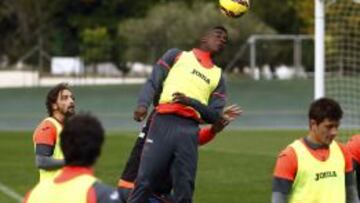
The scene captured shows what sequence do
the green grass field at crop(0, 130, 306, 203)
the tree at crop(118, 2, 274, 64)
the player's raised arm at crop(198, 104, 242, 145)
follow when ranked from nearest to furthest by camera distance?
the player's raised arm at crop(198, 104, 242, 145) → the green grass field at crop(0, 130, 306, 203) → the tree at crop(118, 2, 274, 64)

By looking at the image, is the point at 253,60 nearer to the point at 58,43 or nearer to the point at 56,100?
the point at 58,43

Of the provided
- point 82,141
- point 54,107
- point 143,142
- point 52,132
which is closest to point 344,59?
point 143,142

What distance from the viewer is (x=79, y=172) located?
4.98 metres

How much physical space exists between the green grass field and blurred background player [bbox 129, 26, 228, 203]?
445 cm

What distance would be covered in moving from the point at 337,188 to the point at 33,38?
65.7m

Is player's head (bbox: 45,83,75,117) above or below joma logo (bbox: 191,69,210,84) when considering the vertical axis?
below

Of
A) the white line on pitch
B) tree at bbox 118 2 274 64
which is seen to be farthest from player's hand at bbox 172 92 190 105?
tree at bbox 118 2 274 64

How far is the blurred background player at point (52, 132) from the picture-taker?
26.4 ft

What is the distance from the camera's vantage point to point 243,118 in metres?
32.0

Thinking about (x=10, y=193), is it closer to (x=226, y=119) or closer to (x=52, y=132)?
(x=226, y=119)

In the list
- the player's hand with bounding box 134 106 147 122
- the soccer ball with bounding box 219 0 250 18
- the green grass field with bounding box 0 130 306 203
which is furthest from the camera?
the green grass field with bounding box 0 130 306 203

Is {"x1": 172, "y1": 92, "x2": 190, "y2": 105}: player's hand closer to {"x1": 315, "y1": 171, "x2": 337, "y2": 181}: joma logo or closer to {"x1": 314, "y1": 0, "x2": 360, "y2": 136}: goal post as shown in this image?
{"x1": 315, "y1": 171, "x2": 337, "y2": 181}: joma logo

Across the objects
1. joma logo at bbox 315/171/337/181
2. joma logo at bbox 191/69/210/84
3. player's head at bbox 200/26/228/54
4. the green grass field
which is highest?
player's head at bbox 200/26/228/54

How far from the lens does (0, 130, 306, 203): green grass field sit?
581 inches
